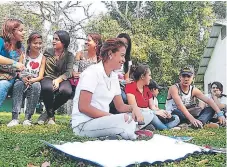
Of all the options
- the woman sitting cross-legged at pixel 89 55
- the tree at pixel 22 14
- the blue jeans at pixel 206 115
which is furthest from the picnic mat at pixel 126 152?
the tree at pixel 22 14

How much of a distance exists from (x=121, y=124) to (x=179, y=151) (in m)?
0.80

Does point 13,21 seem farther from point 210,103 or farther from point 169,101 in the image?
point 210,103

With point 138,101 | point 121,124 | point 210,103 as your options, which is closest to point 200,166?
point 121,124

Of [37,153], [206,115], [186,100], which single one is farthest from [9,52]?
[206,115]

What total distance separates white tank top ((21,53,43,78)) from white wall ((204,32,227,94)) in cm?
1092

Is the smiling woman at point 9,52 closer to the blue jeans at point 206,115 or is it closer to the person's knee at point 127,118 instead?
the person's knee at point 127,118

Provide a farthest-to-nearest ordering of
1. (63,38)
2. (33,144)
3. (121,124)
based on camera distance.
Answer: (63,38), (121,124), (33,144)

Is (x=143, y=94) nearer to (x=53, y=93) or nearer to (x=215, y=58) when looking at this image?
(x=53, y=93)

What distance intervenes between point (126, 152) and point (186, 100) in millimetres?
3238

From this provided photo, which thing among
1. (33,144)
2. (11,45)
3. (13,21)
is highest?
(13,21)

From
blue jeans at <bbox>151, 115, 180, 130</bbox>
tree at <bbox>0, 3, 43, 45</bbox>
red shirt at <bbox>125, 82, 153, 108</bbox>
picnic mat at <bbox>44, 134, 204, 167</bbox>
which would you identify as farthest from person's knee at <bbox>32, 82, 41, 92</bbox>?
tree at <bbox>0, 3, 43, 45</bbox>

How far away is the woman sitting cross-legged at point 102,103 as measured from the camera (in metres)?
3.84

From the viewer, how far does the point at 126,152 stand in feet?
10.1

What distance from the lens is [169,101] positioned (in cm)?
621
